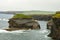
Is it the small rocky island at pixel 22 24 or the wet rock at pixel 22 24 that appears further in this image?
the wet rock at pixel 22 24

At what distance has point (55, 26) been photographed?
54.3 meters

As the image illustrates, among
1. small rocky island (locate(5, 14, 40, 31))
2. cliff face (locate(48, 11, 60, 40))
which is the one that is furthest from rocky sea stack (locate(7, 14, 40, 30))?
cliff face (locate(48, 11, 60, 40))

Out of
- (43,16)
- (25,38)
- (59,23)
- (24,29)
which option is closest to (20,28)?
(24,29)

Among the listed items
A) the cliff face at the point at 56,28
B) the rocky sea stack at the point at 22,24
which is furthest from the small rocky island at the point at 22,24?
the cliff face at the point at 56,28

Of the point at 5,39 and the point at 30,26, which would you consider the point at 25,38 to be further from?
the point at 30,26

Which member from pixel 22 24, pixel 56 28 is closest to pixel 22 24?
pixel 22 24

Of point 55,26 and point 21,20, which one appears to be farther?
point 21,20

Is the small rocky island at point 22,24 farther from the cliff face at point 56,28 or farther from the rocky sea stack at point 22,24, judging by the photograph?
the cliff face at point 56,28

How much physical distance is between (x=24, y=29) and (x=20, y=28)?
1273mm

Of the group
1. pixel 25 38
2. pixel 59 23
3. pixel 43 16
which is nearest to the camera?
pixel 59 23

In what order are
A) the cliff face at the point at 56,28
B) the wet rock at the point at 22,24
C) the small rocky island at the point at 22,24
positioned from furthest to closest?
the wet rock at the point at 22,24, the small rocky island at the point at 22,24, the cliff face at the point at 56,28

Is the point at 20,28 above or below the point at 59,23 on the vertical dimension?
below

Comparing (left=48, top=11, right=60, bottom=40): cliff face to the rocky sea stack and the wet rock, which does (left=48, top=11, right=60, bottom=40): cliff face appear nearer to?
the rocky sea stack

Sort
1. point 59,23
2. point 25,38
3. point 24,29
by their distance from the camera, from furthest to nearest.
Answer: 1. point 24,29
2. point 25,38
3. point 59,23
